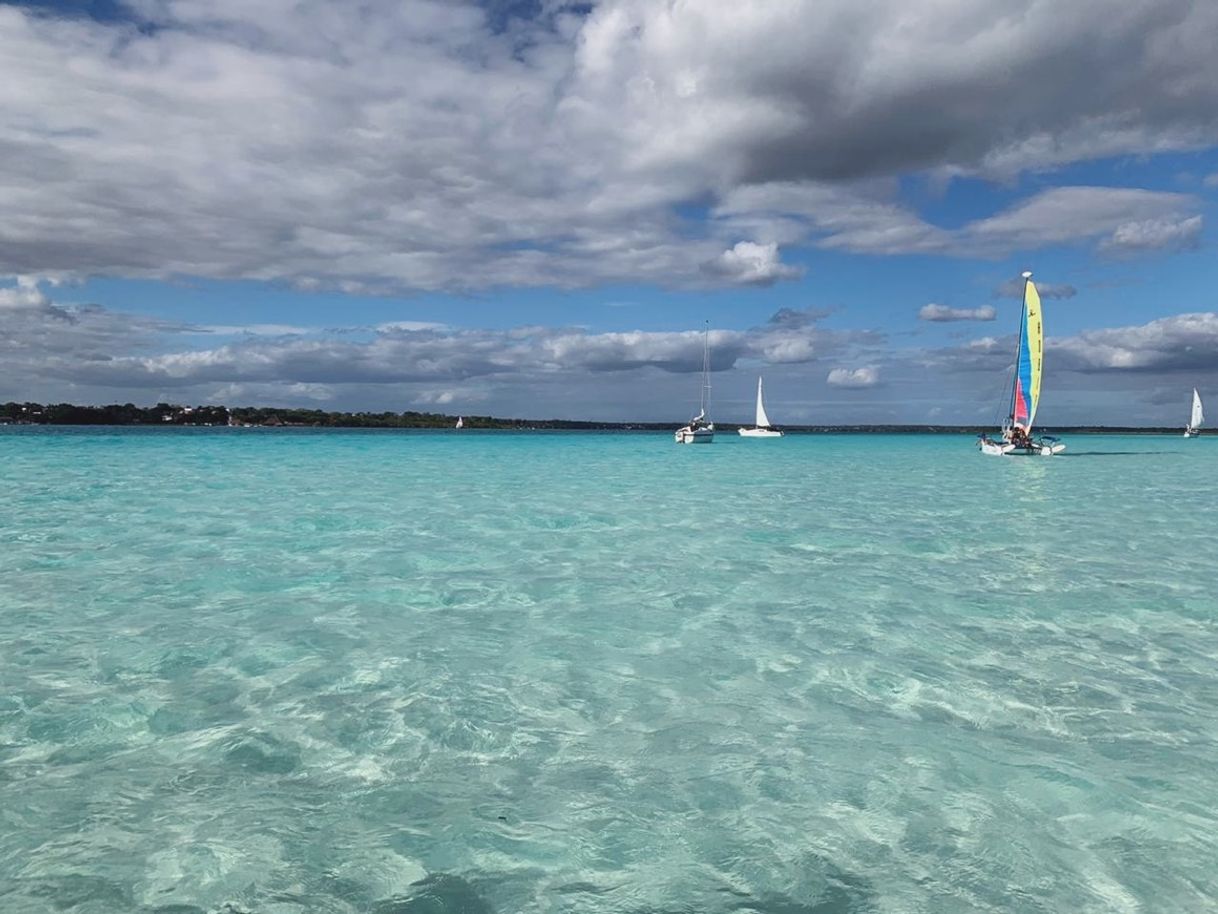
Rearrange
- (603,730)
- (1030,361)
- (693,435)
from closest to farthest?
(603,730) < (1030,361) < (693,435)

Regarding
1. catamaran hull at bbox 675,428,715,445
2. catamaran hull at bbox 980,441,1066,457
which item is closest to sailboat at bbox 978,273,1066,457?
catamaran hull at bbox 980,441,1066,457

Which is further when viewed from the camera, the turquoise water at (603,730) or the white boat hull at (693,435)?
the white boat hull at (693,435)

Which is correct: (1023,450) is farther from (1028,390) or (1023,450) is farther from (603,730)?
(603,730)

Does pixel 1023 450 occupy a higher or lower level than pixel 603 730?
higher

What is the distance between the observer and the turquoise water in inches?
181

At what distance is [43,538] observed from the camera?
17.2m

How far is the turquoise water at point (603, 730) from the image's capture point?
4598 mm

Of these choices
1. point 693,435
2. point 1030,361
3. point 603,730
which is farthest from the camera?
point 693,435

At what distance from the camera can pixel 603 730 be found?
6922mm

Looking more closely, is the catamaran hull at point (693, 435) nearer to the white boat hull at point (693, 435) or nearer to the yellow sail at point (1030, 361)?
the white boat hull at point (693, 435)

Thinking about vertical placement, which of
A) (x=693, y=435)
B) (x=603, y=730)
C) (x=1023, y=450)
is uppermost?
(x=693, y=435)

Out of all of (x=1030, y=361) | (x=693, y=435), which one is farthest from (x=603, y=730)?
(x=693, y=435)

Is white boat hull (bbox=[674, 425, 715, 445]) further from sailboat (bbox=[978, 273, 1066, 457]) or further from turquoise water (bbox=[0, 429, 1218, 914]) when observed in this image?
turquoise water (bbox=[0, 429, 1218, 914])

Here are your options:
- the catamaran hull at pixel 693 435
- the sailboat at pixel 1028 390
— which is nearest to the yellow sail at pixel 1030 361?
the sailboat at pixel 1028 390
